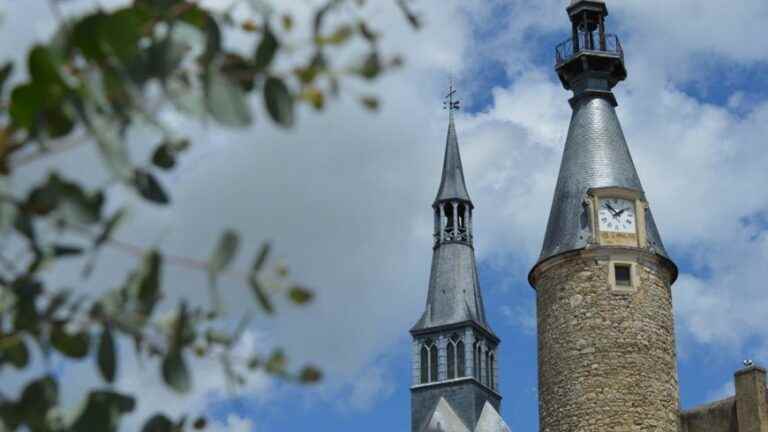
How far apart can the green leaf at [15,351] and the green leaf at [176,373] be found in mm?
316

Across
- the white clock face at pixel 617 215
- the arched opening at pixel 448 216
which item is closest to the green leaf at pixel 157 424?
the white clock face at pixel 617 215

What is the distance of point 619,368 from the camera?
2373cm

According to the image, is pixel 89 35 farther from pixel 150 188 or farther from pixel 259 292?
pixel 259 292

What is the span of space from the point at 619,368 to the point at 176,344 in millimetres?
21696

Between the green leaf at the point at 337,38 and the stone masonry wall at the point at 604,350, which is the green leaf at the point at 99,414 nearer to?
the green leaf at the point at 337,38

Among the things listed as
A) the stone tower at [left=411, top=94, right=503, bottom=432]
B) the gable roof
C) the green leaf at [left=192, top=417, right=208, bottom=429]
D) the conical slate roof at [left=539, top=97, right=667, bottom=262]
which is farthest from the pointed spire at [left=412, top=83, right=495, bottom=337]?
the green leaf at [left=192, top=417, right=208, bottom=429]

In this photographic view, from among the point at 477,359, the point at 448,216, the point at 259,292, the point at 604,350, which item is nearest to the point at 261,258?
the point at 259,292

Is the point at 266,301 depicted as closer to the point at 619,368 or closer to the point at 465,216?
the point at 619,368

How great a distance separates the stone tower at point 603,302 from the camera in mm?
23766

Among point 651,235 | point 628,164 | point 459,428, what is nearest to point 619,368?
point 651,235

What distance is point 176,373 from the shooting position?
2695 mm

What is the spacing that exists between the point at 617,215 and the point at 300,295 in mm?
23683

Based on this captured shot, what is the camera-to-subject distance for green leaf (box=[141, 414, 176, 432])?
3.05m

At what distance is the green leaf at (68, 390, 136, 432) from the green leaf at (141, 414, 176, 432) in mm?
307
